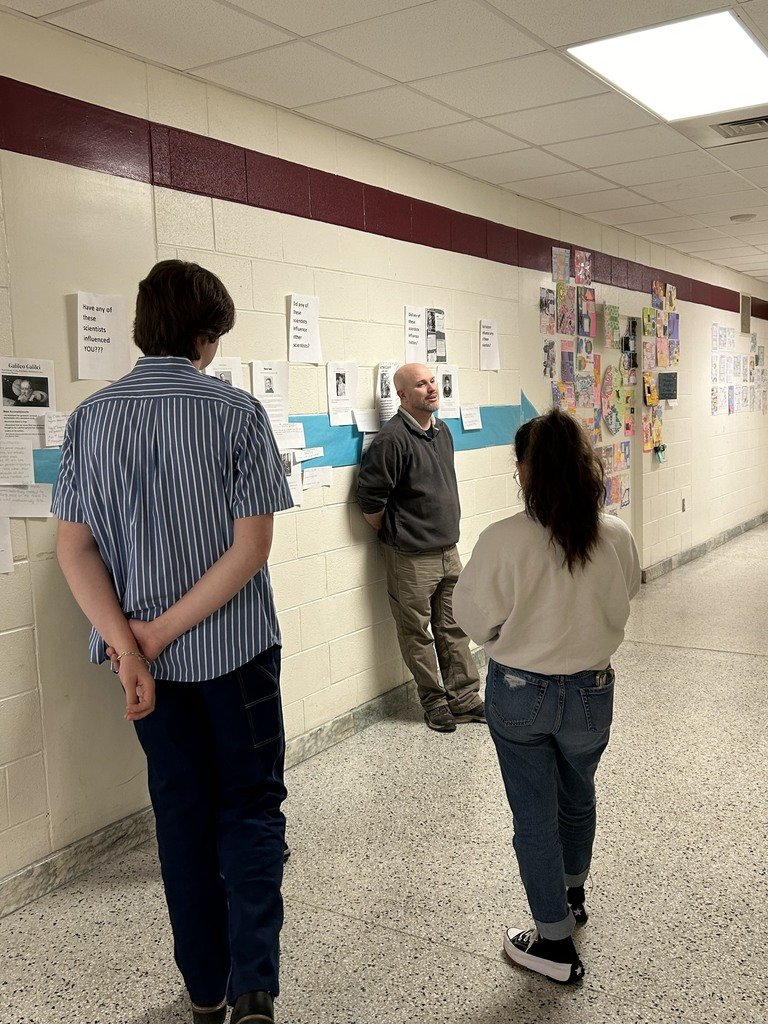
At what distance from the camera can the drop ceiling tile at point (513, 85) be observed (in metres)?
3.11

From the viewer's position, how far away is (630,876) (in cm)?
264

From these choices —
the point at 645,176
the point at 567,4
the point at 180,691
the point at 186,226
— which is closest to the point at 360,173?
the point at 186,226

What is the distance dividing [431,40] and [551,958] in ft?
8.79

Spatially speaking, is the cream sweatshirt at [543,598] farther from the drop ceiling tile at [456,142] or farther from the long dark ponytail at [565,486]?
the drop ceiling tile at [456,142]

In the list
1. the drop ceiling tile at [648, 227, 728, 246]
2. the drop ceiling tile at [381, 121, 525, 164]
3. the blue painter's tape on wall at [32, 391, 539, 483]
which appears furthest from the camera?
the drop ceiling tile at [648, 227, 728, 246]

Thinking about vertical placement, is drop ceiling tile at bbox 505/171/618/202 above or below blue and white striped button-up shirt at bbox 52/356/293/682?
above

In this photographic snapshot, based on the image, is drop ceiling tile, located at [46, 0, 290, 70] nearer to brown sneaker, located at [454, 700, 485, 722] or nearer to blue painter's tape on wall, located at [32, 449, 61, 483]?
blue painter's tape on wall, located at [32, 449, 61, 483]

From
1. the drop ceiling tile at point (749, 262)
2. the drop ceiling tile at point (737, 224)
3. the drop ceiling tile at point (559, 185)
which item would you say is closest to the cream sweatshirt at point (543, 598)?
the drop ceiling tile at point (559, 185)

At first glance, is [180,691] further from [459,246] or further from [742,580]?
[742,580]

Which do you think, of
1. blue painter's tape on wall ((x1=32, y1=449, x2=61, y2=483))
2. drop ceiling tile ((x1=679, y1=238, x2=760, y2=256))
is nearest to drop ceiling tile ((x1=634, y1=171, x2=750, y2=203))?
drop ceiling tile ((x1=679, y1=238, x2=760, y2=256))

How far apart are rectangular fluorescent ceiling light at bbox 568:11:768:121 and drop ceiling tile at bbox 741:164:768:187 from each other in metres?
1.14

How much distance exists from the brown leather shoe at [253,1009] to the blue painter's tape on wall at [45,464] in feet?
4.97

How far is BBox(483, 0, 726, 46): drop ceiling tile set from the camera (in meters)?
2.62

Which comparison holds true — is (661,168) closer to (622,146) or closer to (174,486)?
(622,146)
